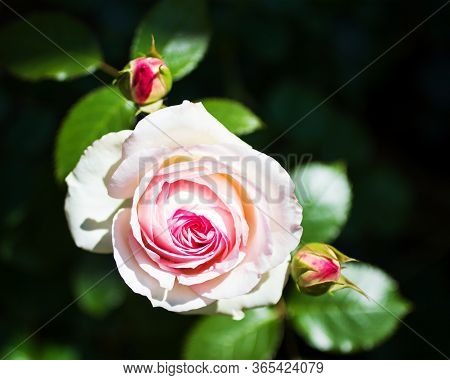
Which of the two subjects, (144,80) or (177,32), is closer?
(144,80)

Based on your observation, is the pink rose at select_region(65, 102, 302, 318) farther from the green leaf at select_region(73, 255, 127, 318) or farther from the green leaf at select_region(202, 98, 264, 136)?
the green leaf at select_region(73, 255, 127, 318)

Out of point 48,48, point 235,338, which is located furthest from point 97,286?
point 48,48

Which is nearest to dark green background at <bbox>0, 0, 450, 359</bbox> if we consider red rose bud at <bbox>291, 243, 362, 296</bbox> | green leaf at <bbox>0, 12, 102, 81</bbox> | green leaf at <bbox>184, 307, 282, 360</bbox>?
green leaf at <bbox>0, 12, 102, 81</bbox>

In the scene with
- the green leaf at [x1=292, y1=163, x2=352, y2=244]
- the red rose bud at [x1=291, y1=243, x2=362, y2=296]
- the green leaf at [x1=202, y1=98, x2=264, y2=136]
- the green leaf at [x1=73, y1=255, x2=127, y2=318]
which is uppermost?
the green leaf at [x1=202, y1=98, x2=264, y2=136]

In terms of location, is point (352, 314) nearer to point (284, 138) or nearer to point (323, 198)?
point (323, 198)

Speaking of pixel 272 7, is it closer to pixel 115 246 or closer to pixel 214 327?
pixel 214 327

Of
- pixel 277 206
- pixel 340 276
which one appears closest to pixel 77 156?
pixel 277 206
